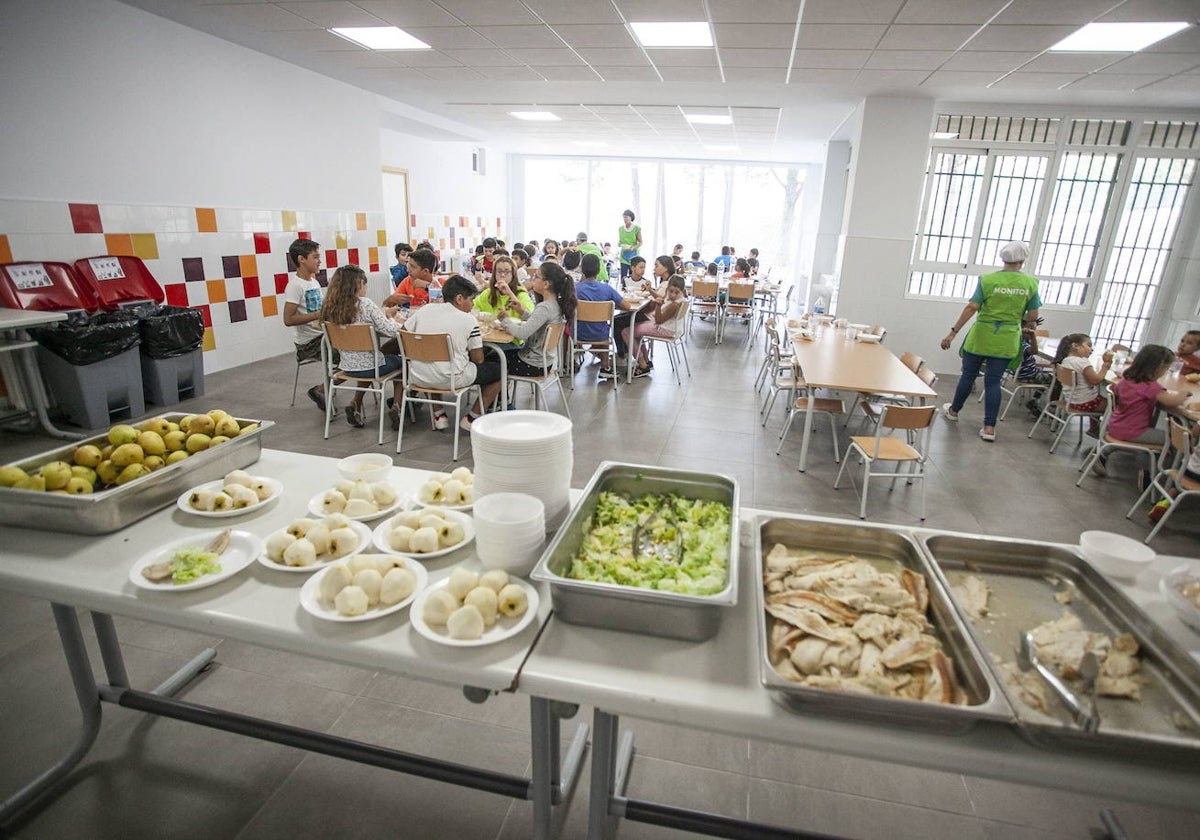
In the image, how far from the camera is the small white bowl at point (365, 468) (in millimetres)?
1646

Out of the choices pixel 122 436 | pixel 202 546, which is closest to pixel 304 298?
pixel 122 436

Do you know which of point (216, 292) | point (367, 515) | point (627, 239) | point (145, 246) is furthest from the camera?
point (627, 239)

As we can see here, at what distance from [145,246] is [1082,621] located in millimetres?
6243

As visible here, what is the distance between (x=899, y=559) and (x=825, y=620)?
1.16ft

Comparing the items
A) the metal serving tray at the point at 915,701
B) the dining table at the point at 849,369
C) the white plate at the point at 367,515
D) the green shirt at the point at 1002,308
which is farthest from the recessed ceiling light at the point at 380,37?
the metal serving tray at the point at 915,701

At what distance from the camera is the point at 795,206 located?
14734 millimetres

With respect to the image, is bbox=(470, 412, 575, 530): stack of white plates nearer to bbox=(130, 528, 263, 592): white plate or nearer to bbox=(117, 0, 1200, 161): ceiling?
bbox=(130, 528, 263, 592): white plate

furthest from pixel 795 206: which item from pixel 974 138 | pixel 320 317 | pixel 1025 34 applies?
pixel 320 317

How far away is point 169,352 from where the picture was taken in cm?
456

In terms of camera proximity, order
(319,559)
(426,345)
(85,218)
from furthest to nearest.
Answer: (85,218) → (426,345) → (319,559)

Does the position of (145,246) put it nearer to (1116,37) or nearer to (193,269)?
(193,269)

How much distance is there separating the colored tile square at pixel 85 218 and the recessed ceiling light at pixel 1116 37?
23.5ft

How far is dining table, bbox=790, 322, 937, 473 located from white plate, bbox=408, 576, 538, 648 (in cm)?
292

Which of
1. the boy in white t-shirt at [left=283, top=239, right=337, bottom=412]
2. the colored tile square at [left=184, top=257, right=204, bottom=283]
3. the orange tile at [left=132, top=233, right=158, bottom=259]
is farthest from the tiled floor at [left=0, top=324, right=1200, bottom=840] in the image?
the colored tile square at [left=184, top=257, right=204, bottom=283]
